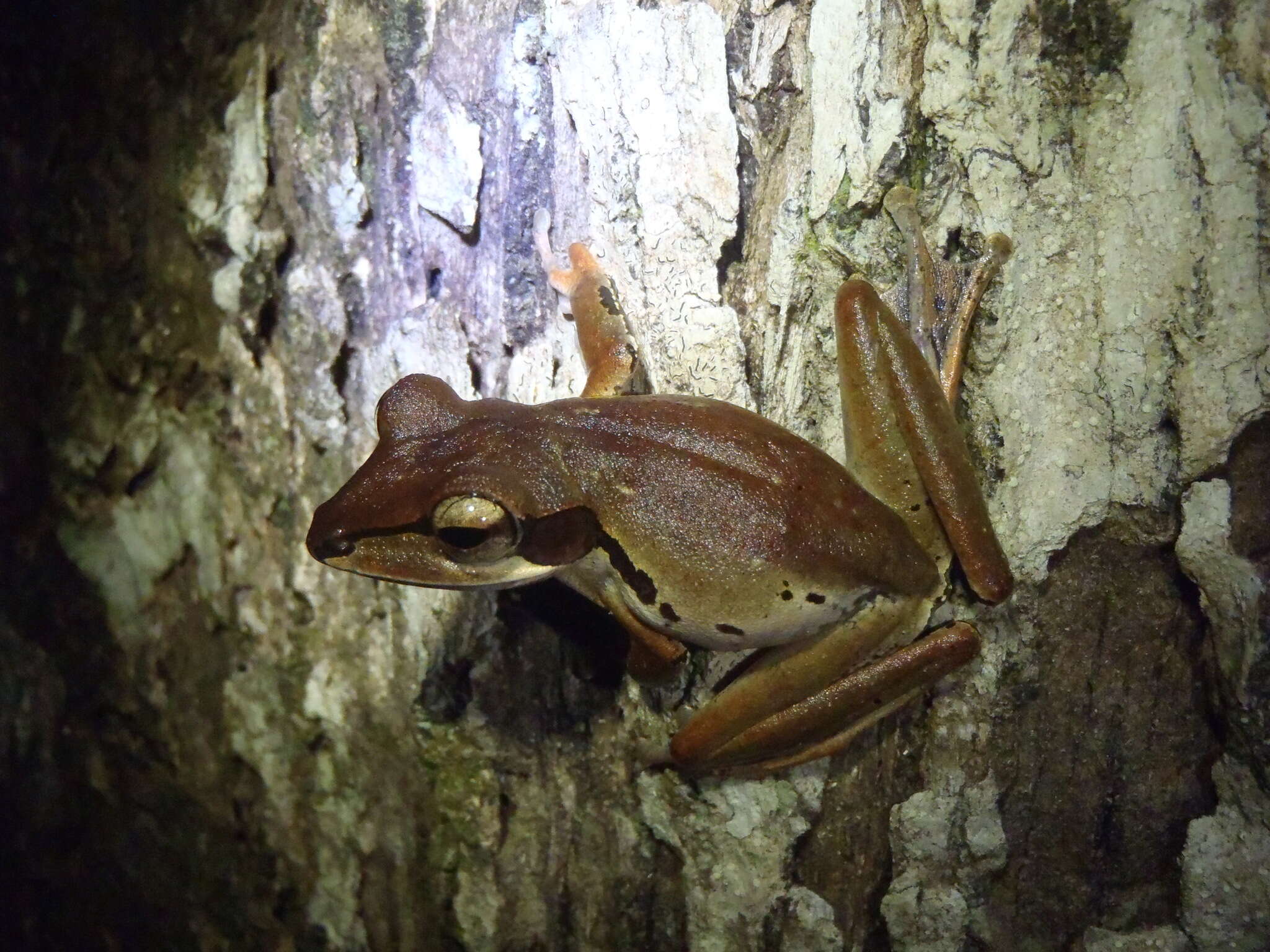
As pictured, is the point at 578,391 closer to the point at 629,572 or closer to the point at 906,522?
the point at 629,572

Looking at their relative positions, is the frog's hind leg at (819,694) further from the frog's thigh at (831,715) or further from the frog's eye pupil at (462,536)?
the frog's eye pupil at (462,536)

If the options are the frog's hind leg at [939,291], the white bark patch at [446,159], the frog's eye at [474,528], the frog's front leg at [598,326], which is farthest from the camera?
the white bark patch at [446,159]

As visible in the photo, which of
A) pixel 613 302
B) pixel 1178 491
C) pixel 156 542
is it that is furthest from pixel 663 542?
pixel 156 542

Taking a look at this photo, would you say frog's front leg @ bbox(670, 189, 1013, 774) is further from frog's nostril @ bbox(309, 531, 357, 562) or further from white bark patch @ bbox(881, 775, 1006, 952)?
frog's nostril @ bbox(309, 531, 357, 562)

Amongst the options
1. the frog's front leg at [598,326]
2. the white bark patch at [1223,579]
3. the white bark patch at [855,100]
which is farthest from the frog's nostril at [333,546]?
the white bark patch at [1223,579]

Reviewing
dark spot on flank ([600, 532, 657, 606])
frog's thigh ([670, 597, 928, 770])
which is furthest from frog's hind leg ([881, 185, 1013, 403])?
dark spot on flank ([600, 532, 657, 606])
